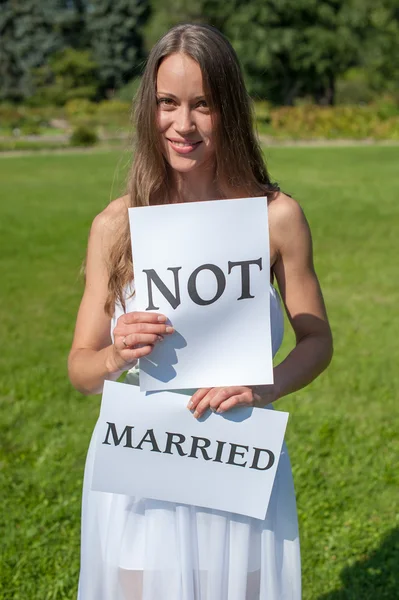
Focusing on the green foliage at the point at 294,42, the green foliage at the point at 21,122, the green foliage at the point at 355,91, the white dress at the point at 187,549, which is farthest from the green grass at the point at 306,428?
the green foliage at the point at 294,42

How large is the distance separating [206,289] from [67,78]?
56881mm

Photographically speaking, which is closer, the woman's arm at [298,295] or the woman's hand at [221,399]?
the woman's hand at [221,399]

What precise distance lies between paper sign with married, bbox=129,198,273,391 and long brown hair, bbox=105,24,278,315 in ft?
0.81

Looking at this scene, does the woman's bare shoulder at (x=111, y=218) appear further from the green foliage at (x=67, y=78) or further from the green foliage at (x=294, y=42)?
the green foliage at (x=67, y=78)

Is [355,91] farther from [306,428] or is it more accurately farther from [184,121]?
[184,121]

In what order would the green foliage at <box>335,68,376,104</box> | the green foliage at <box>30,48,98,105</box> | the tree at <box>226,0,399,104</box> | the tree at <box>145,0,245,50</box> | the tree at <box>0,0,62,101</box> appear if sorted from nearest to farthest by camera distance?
the green foliage at <box>335,68,376,104</box>
the tree at <box>226,0,399,104</box>
the tree at <box>145,0,245,50</box>
the green foliage at <box>30,48,98,105</box>
the tree at <box>0,0,62,101</box>

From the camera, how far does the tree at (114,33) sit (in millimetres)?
57562

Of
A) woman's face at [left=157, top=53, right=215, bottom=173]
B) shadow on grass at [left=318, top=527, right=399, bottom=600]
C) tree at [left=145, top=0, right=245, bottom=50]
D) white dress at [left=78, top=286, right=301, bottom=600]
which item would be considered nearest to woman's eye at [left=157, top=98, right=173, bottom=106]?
woman's face at [left=157, top=53, right=215, bottom=173]

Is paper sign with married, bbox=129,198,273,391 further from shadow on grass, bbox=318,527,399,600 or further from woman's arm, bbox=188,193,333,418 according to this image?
shadow on grass, bbox=318,527,399,600

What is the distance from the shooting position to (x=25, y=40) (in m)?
58.7

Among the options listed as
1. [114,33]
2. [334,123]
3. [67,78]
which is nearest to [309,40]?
[114,33]

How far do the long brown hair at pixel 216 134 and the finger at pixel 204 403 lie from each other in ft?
1.17

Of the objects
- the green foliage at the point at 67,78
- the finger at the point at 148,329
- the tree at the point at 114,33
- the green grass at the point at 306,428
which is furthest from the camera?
the tree at the point at 114,33

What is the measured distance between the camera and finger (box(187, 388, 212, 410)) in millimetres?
1793
